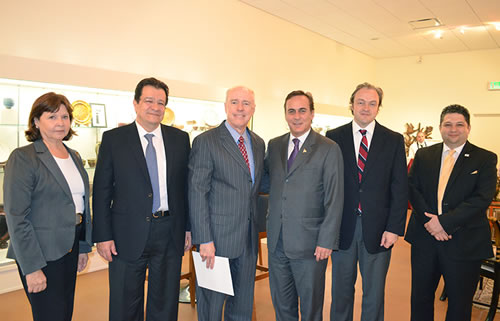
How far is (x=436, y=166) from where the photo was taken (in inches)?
112

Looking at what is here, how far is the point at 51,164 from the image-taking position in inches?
86.0

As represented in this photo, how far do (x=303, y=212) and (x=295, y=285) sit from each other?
1.72ft

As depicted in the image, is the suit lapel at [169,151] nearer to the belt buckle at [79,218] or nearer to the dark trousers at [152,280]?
the dark trousers at [152,280]

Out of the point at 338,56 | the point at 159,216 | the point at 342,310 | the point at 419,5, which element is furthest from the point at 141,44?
the point at 338,56

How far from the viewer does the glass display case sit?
A: 377 cm

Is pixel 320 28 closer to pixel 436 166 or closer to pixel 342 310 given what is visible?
pixel 436 166

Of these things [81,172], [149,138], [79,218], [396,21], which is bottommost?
[79,218]

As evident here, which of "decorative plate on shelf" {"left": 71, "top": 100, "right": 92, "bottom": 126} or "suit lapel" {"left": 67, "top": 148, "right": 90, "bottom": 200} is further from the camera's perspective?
"decorative plate on shelf" {"left": 71, "top": 100, "right": 92, "bottom": 126}

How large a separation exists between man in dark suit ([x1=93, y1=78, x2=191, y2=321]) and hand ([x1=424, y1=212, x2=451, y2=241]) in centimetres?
169

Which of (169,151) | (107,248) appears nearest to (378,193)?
(169,151)

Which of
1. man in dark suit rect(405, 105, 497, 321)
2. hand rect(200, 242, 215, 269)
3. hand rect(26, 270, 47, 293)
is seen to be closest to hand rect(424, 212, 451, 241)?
man in dark suit rect(405, 105, 497, 321)

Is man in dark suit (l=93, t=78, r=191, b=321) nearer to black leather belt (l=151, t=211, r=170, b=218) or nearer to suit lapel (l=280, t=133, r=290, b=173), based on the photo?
black leather belt (l=151, t=211, r=170, b=218)

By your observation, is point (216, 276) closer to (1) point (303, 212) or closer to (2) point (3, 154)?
(1) point (303, 212)

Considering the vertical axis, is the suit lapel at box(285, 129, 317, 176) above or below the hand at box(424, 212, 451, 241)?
above
